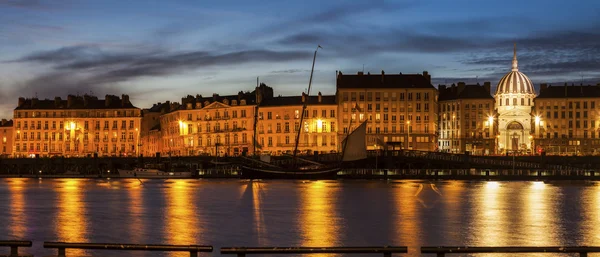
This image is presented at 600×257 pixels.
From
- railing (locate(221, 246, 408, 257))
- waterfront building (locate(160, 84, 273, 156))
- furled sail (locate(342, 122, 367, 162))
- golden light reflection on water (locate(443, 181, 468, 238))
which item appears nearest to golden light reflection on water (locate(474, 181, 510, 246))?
golden light reflection on water (locate(443, 181, 468, 238))

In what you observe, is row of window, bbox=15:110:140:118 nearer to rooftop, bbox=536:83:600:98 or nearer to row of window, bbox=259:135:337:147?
row of window, bbox=259:135:337:147

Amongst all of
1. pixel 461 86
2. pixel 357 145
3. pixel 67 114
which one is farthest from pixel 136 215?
pixel 67 114

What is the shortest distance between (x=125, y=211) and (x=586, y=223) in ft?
89.5

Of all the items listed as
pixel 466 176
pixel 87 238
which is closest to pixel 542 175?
pixel 466 176

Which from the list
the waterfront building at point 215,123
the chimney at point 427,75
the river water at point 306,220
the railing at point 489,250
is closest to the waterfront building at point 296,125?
the waterfront building at point 215,123

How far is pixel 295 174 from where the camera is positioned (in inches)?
4877

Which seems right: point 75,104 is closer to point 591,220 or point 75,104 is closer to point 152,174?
point 152,174

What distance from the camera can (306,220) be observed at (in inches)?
1907

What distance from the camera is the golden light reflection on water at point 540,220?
39.2m

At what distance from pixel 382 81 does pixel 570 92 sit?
152ft

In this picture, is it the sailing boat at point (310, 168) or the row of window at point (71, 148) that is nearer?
the sailing boat at point (310, 168)

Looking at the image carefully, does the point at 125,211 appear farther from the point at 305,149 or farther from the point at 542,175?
the point at 305,149

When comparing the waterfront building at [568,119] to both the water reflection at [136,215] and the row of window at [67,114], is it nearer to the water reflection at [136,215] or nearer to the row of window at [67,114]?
the row of window at [67,114]

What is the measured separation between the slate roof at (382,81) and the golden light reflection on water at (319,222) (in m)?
100
